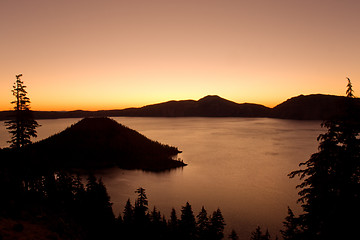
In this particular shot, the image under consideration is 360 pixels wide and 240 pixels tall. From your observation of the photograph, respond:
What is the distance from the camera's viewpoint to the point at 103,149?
152 metres

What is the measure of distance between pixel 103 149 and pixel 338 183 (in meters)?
151

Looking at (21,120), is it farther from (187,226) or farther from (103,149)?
(103,149)

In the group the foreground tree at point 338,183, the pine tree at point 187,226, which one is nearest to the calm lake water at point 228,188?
the pine tree at point 187,226

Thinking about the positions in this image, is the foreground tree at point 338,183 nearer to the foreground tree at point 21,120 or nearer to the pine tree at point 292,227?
the pine tree at point 292,227

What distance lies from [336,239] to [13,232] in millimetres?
19968

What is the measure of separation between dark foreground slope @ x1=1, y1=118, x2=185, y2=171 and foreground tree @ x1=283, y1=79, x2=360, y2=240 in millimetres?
114292

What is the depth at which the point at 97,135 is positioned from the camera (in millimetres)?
165750

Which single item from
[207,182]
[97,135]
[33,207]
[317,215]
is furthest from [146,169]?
[317,215]

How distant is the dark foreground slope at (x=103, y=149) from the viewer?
134m

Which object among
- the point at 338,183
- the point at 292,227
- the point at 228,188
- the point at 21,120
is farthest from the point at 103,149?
the point at 338,183

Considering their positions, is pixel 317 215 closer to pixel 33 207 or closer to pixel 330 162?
pixel 330 162

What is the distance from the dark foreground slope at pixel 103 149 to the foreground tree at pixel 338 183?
114 m

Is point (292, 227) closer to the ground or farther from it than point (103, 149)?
farther from it

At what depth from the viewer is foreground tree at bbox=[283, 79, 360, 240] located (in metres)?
12.1
